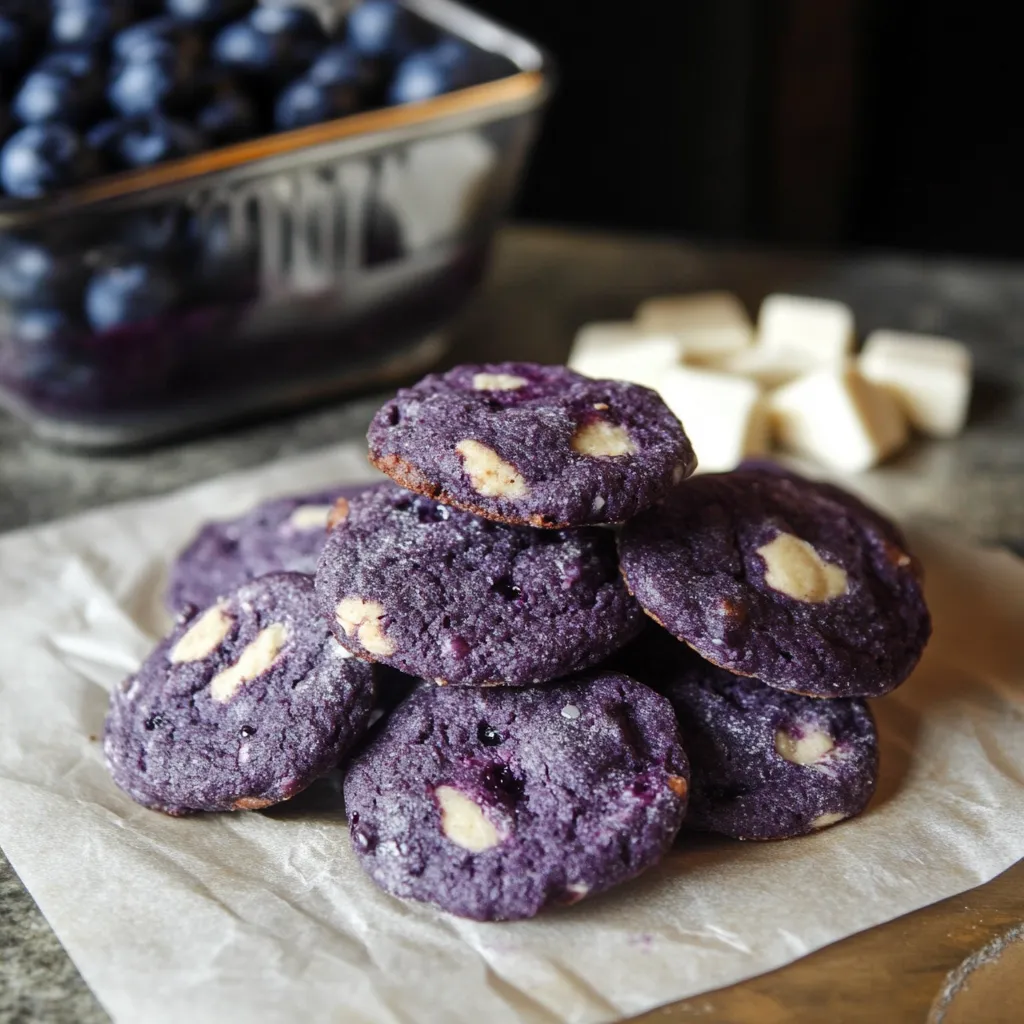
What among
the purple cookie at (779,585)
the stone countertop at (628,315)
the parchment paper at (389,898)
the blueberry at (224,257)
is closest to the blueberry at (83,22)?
the blueberry at (224,257)

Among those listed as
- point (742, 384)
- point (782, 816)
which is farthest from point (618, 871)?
point (742, 384)

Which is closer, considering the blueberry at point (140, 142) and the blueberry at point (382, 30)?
the blueberry at point (140, 142)

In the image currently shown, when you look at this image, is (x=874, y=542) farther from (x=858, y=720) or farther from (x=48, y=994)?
(x=48, y=994)

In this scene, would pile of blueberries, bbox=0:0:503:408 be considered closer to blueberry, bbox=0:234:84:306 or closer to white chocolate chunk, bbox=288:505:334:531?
blueberry, bbox=0:234:84:306

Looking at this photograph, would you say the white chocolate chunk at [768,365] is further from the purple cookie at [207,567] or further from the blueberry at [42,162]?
the blueberry at [42,162]

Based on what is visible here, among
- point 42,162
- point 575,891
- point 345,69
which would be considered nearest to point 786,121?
point 345,69

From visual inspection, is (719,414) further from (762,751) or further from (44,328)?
(44,328)
